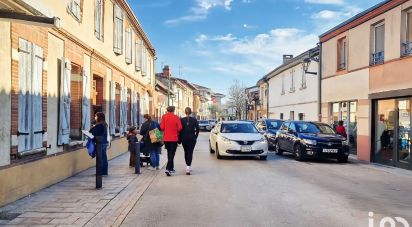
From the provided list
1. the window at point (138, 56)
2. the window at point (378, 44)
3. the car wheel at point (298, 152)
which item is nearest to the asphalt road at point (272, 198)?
the car wheel at point (298, 152)

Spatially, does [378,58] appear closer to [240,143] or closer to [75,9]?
[240,143]

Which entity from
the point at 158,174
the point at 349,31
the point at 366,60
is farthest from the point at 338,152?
the point at 158,174

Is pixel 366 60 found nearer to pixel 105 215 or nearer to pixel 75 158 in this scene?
pixel 75 158

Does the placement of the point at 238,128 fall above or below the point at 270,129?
above

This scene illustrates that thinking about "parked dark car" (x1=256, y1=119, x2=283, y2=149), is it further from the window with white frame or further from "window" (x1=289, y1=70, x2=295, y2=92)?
the window with white frame

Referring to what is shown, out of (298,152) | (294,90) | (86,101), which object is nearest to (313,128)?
(298,152)

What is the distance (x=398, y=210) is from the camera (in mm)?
7664

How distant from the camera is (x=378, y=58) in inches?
655

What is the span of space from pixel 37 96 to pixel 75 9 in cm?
392

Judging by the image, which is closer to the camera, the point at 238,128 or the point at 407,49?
the point at 407,49

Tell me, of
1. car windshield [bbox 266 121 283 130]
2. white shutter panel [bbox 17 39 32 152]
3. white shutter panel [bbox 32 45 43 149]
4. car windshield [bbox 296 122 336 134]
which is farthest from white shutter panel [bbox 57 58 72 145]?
car windshield [bbox 266 121 283 130]

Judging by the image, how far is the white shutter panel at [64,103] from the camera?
10.7 metres

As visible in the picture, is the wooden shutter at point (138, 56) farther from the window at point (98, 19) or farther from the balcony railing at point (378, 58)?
the balcony railing at point (378, 58)

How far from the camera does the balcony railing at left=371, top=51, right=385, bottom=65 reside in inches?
640
